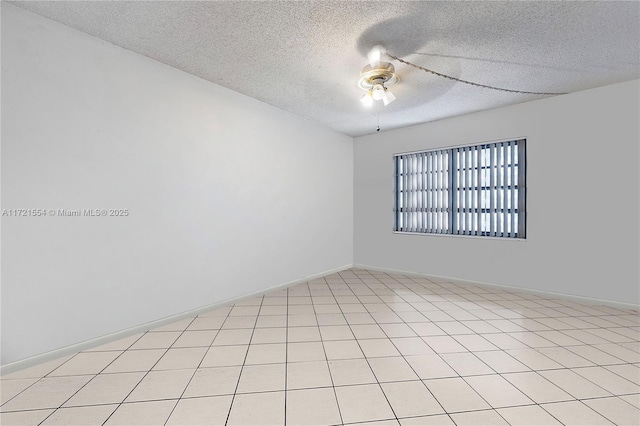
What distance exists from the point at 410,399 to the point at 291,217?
10.1 feet

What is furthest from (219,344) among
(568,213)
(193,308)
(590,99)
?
(590,99)

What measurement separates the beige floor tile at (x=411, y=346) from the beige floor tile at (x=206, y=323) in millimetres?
1806

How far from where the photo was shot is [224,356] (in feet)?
7.56

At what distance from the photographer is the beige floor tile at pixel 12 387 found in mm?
1783

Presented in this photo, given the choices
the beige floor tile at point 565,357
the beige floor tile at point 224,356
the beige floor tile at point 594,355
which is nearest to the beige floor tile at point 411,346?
the beige floor tile at point 565,357

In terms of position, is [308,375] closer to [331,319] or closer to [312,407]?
[312,407]

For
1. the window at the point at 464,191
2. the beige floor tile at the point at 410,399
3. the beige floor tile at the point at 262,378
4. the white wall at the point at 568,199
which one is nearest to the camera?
the beige floor tile at the point at 410,399

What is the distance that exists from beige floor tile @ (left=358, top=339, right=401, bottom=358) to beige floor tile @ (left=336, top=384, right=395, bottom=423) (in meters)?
0.44

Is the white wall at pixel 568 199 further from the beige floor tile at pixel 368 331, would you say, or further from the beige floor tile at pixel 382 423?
the beige floor tile at pixel 382 423

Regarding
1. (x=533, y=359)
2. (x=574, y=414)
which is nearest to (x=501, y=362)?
(x=533, y=359)

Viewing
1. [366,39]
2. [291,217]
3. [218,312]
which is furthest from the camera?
[291,217]

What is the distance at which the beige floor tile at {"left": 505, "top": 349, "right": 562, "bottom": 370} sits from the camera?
2.16m

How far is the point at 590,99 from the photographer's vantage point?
3.53m

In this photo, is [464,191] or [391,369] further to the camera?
[464,191]
